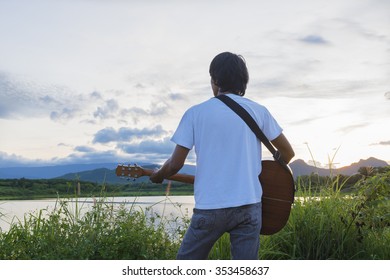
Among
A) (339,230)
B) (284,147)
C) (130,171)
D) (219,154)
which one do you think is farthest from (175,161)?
(339,230)

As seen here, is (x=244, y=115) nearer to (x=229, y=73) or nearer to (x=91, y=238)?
(x=229, y=73)

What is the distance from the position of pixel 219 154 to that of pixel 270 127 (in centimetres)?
50

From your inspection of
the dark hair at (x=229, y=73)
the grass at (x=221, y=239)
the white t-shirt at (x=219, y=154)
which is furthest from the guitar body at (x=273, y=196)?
the grass at (x=221, y=239)

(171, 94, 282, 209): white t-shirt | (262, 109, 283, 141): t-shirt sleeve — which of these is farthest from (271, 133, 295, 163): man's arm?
(171, 94, 282, 209): white t-shirt

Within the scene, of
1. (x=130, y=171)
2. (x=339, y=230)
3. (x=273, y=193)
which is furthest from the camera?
(x=339, y=230)

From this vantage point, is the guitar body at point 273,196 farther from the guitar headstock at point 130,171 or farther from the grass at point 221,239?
the grass at point 221,239

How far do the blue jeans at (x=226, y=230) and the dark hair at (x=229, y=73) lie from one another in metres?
0.81

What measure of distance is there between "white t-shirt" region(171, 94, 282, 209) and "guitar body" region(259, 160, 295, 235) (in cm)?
55

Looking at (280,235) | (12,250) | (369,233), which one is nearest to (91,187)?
(12,250)

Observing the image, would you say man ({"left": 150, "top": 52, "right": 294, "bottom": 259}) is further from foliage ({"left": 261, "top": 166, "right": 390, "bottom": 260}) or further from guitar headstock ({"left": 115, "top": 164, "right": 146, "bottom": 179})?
foliage ({"left": 261, "top": 166, "right": 390, "bottom": 260})

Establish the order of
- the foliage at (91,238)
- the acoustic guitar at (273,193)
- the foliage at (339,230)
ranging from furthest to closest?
1. the foliage at (339,230)
2. the foliage at (91,238)
3. the acoustic guitar at (273,193)

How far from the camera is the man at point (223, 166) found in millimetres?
3420

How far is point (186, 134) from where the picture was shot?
11.4 feet
